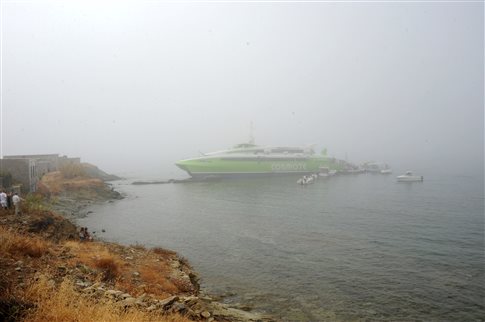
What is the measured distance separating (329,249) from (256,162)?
5808 cm

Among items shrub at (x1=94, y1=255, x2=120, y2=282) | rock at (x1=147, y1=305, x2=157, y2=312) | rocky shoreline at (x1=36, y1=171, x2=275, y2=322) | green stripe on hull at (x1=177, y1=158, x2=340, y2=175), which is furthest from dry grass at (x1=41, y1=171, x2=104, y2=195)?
rock at (x1=147, y1=305, x2=157, y2=312)

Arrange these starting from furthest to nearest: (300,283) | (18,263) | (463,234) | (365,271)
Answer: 1. (463,234)
2. (365,271)
3. (300,283)
4. (18,263)

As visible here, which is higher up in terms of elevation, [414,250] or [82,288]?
[82,288]

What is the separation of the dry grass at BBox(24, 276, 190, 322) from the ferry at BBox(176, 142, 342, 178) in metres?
65.8

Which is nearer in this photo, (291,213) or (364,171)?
(291,213)

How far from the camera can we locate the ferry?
73.6 metres

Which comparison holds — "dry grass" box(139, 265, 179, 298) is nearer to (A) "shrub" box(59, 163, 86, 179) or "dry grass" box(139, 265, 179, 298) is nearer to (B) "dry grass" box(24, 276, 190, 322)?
(B) "dry grass" box(24, 276, 190, 322)

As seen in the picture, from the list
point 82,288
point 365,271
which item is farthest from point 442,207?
point 82,288

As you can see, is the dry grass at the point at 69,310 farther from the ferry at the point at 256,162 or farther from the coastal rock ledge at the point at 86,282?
the ferry at the point at 256,162

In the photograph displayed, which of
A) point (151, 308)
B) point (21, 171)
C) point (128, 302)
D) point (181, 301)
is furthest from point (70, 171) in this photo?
point (151, 308)

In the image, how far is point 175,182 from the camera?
69500mm

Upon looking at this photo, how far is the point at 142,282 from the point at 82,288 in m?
3.24

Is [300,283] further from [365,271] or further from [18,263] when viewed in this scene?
[18,263]

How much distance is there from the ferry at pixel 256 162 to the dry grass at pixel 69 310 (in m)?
65.8
